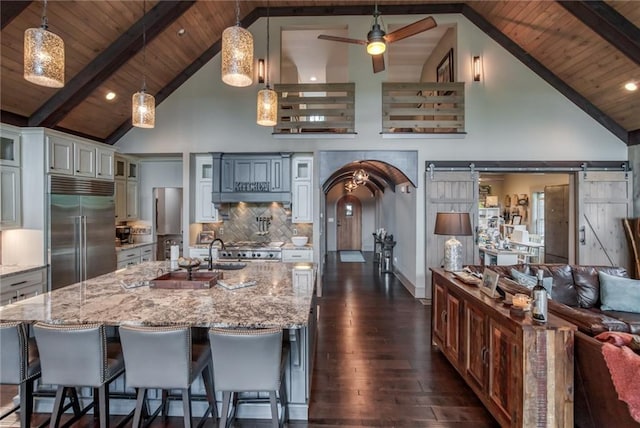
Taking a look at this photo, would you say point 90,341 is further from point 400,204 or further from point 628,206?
point 628,206

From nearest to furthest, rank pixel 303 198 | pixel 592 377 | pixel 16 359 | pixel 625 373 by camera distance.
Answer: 1. pixel 625 373
2. pixel 592 377
3. pixel 16 359
4. pixel 303 198

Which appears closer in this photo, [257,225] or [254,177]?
[254,177]

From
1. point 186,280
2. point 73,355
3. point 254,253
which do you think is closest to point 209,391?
point 73,355

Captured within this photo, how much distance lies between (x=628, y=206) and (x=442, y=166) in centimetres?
323

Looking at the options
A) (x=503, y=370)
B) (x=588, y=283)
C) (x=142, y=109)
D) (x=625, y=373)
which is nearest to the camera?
(x=625, y=373)

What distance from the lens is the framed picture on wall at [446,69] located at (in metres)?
5.86

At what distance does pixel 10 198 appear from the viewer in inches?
155

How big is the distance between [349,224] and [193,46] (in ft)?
28.6

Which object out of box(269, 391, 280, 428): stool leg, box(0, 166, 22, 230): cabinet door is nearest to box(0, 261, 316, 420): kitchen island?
box(269, 391, 280, 428): stool leg

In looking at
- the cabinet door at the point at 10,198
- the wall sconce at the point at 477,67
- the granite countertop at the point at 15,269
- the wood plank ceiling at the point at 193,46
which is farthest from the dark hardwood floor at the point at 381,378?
the wall sconce at the point at 477,67

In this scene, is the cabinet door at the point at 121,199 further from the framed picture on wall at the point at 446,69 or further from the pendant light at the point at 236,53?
the framed picture on wall at the point at 446,69

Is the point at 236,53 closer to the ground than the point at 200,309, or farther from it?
farther from it

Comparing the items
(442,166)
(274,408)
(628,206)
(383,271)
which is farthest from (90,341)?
(628,206)

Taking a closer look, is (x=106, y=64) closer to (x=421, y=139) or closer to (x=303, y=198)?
(x=303, y=198)
